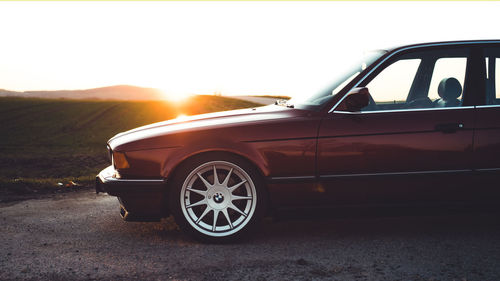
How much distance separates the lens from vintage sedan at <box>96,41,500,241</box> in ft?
12.8

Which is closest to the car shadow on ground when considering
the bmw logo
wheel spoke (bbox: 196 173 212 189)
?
the bmw logo

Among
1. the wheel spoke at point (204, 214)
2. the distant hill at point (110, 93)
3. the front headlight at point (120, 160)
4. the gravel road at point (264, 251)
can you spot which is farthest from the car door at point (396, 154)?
the distant hill at point (110, 93)

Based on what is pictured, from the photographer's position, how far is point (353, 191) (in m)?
3.96

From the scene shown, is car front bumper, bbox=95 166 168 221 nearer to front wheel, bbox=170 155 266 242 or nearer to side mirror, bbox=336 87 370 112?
front wheel, bbox=170 155 266 242

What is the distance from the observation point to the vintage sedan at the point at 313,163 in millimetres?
3914

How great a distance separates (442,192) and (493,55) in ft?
4.41

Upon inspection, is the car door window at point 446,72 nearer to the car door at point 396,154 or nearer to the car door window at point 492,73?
the car door window at point 492,73

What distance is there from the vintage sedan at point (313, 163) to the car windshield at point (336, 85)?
97 millimetres

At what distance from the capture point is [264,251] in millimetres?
3803

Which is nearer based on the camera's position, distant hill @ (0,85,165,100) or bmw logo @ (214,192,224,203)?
bmw logo @ (214,192,224,203)

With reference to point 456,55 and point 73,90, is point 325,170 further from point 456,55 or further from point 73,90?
point 73,90

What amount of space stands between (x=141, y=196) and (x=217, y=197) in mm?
Result: 624

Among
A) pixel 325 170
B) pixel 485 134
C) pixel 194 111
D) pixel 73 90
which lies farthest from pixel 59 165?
pixel 73 90

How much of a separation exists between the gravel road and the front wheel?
6.4 inches
